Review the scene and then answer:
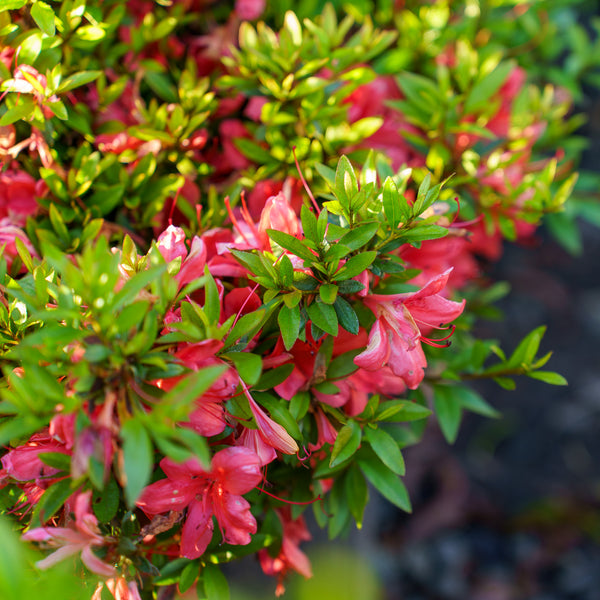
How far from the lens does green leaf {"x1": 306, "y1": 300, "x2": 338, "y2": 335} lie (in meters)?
0.65

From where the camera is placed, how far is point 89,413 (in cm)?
53

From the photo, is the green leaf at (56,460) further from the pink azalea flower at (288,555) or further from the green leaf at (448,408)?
the green leaf at (448,408)

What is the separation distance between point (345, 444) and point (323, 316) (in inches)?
7.2

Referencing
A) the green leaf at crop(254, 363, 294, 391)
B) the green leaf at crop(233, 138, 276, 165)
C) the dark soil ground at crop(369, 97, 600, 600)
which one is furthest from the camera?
the dark soil ground at crop(369, 97, 600, 600)

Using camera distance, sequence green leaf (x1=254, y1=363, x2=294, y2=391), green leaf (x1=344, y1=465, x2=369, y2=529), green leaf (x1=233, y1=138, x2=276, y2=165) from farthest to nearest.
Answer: green leaf (x1=233, y1=138, x2=276, y2=165)
green leaf (x1=344, y1=465, x2=369, y2=529)
green leaf (x1=254, y1=363, x2=294, y2=391)

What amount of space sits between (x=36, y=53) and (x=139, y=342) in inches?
18.3

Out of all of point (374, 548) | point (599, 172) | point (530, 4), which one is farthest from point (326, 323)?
point (599, 172)

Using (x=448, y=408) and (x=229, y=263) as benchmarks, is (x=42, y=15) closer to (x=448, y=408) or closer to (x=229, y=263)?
(x=229, y=263)

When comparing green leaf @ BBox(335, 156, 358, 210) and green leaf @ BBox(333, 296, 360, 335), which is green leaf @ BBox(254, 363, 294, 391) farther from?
green leaf @ BBox(335, 156, 358, 210)

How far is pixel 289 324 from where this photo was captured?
25.8 inches

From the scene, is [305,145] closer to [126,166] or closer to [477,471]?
[126,166]

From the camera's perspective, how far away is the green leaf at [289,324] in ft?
2.11

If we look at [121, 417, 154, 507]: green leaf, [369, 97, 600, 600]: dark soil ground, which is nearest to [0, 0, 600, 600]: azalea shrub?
[121, 417, 154, 507]: green leaf

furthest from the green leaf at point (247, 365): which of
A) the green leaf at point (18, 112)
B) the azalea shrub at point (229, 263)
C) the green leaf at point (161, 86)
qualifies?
the green leaf at point (161, 86)
